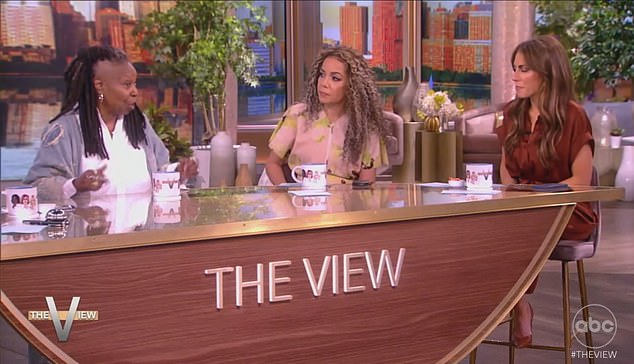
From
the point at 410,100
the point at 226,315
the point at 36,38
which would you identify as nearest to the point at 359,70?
the point at 226,315

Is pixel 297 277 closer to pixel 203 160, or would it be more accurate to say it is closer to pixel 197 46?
pixel 203 160

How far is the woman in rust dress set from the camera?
336cm

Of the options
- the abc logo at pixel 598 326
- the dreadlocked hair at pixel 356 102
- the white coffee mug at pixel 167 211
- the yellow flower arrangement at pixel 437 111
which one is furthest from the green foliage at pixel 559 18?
the white coffee mug at pixel 167 211

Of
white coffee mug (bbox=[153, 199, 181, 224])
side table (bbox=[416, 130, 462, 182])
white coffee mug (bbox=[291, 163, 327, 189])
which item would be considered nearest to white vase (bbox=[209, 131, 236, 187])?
side table (bbox=[416, 130, 462, 182])

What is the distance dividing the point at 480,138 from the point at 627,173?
50.8 inches

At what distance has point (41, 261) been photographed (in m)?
2.10

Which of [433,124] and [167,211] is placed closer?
[167,211]

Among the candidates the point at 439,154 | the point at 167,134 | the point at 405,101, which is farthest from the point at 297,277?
the point at 405,101

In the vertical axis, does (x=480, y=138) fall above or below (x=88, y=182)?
below

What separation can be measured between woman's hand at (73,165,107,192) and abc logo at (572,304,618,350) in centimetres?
211

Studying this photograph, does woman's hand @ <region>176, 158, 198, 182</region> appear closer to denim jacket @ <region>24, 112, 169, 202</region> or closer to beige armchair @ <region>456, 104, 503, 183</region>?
denim jacket @ <region>24, 112, 169, 202</region>

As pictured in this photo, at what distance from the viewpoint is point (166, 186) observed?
282 centimetres

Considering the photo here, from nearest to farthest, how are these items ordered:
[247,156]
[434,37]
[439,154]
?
[247,156]
[439,154]
[434,37]

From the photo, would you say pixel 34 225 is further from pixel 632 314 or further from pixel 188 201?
pixel 632 314
